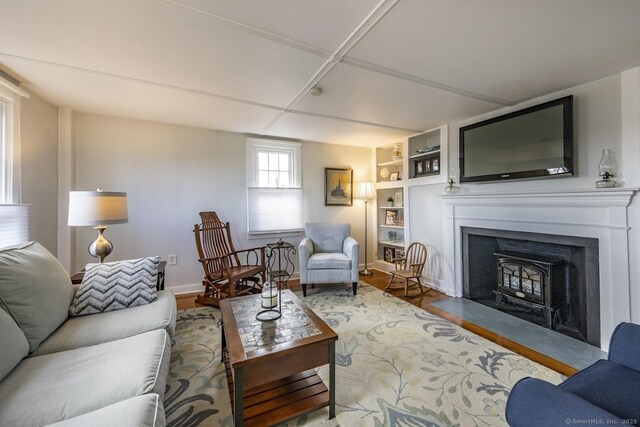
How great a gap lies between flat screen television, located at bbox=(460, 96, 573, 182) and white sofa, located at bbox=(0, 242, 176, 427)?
3261 mm

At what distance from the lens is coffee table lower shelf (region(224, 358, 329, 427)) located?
4.43 feet

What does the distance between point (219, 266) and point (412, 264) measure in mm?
2513

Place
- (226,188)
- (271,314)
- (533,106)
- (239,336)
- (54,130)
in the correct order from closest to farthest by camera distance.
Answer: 1. (239,336)
2. (271,314)
3. (533,106)
4. (54,130)
5. (226,188)

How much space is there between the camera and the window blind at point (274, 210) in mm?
3770

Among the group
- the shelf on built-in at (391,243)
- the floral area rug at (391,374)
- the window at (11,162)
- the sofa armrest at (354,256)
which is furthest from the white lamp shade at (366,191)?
the window at (11,162)

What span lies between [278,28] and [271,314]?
70.0 inches

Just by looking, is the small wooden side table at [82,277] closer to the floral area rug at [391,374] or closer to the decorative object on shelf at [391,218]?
the floral area rug at [391,374]

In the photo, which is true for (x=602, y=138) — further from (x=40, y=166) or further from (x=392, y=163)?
(x=40, y=166)

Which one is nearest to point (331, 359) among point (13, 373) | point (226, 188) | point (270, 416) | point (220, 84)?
point (270, 416)

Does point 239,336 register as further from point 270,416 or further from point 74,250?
point 74,250

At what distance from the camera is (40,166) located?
2465mm

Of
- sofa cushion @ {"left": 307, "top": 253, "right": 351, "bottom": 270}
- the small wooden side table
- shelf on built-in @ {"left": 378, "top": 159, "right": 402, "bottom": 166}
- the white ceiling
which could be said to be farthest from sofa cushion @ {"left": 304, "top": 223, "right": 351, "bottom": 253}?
the small wooden side table

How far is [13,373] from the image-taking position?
43.7 inches

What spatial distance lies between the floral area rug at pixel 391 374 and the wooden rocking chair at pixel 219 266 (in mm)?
363
